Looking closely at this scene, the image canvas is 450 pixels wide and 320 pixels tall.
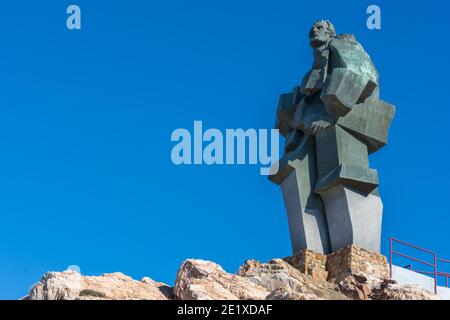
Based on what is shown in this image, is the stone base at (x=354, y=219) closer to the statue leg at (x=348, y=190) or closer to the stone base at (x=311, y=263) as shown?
the statue leg at (x=348, y=190)

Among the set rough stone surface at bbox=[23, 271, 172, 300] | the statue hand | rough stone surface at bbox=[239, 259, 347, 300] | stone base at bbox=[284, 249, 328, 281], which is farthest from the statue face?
rough stone surface at bbox=[23, 271, 172, 300]

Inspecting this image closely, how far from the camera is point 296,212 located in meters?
22.3

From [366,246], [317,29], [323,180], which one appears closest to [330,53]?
[317,29]

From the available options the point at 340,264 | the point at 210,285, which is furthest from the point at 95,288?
the point at 340,264

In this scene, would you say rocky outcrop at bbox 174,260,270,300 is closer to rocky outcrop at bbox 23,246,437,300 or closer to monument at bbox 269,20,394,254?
rocky outcrop at bbox 23,246,437,300

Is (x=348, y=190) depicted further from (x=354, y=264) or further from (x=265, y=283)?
(x=265, y=283)

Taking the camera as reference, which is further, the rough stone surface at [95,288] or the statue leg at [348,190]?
the statue leg at [348,190]

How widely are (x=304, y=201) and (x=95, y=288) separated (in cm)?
796

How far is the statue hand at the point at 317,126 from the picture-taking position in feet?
72.4

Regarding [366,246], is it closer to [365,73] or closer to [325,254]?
[325,254]

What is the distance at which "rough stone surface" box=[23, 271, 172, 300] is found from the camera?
14.7m

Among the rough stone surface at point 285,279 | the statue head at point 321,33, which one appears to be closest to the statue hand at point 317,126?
the statue head at point 321,33

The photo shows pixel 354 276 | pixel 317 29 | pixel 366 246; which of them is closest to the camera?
pixel 354 276
